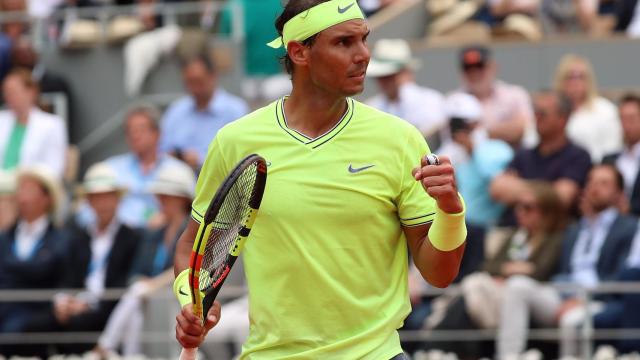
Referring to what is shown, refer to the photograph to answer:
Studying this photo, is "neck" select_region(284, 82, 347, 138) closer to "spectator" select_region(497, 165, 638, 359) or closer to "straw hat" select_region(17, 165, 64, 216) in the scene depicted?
"spectator" select_region(497, 165, 638, 359)

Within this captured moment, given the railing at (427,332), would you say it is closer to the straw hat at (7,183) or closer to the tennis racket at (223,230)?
the straw hat at (7,183)

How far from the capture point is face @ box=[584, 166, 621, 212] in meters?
9.93

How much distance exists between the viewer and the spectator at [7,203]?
11797 millimetres

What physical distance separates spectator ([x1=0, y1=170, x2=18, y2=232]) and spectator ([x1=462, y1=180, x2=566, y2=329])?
380 cm

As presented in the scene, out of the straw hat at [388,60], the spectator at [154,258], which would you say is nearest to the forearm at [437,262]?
the spectator at [154,258]

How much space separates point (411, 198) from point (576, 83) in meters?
6.81

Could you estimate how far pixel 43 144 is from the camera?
1337 centimetres

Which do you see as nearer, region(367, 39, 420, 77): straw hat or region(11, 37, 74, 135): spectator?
region(367, 39, 420, 77): straw hat

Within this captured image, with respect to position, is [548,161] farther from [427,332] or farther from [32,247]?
[32,247]

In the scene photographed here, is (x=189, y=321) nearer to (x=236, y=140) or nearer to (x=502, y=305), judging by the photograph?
(x=236, y=140)

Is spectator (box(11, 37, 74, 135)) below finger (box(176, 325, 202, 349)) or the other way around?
below

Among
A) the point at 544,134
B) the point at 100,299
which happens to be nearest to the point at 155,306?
the point at 100,299

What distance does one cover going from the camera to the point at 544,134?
35.8 ft

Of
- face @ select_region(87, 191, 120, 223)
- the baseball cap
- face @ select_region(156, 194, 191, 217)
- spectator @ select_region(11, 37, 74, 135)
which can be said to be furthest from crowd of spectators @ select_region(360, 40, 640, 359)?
spectator @ select_region(11, 37, 74, 135)
